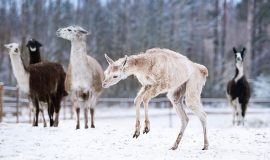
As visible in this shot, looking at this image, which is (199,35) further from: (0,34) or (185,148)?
(185,148)

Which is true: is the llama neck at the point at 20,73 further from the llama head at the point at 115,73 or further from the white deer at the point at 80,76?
the llama head at the point at 115,73

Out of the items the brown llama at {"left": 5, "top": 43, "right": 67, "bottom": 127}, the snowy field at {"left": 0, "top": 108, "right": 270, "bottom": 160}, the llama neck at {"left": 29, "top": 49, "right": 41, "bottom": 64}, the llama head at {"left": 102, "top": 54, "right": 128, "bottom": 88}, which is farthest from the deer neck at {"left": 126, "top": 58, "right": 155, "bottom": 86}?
the llama neck at {"left": 29, "top": 49, "right": 41, "bottom": 64}

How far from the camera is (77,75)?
1058 cm

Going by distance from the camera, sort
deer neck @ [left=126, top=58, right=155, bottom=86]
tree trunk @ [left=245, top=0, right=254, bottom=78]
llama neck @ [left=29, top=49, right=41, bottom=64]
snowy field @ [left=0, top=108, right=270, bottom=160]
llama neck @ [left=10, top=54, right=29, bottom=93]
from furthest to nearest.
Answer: tree trunk @ [left=245, top=0, right=254, bottom=78]
llama neck @ [left=29, top=49, right=41, bottom=64]
llama neck @ [left=10, top=54, right=29, bottom=93]
deer neck @ [left=126, top=58, right=155, bottom=86]
snowy field @ [left=0, top=108, right=270, bottom=160]

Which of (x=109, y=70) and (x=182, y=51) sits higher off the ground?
(x=182, y=51)

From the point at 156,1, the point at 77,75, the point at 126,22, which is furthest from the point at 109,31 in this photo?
the point at 77,75

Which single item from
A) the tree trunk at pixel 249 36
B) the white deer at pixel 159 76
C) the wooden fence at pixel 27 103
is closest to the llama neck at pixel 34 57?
the wooden fence at pixel 27 103

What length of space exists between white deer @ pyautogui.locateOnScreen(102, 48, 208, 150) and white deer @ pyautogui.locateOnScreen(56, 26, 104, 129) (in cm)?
358

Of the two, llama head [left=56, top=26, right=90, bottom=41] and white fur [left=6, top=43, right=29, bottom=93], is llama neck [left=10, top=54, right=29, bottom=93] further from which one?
llama head [left=56, top=26, right=90, bottom=41]

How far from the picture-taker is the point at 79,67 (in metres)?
10.6

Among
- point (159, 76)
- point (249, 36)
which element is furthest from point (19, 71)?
point (249, 36)

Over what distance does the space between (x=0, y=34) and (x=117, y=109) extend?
1243 centimetres

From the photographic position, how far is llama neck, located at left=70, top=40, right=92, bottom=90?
10.6 metres

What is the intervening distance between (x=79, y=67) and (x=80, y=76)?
0.70 ft
